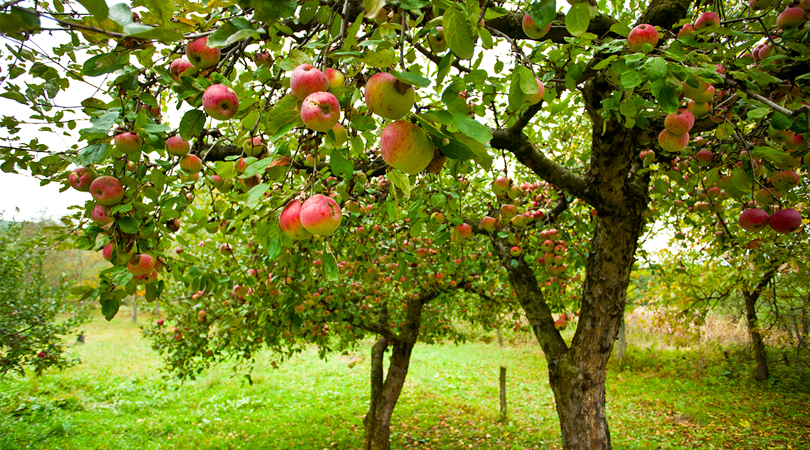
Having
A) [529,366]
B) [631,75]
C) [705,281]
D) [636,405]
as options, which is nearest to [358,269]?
[631,75]

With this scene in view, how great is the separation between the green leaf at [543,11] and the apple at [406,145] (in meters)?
0.35

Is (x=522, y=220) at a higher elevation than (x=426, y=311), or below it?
higher

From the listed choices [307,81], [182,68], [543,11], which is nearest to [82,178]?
[182,68]

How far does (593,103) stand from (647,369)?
481 inches

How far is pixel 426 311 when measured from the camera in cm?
777

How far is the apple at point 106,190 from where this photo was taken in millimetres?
1291

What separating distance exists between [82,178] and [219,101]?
0.71 meters

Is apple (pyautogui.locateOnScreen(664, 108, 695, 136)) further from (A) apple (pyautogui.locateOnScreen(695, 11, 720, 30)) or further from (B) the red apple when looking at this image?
(B) the red apple

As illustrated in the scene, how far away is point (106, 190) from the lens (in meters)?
1.30

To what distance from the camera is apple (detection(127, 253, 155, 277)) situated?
4.63 ft

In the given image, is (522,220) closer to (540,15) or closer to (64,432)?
(540,15)

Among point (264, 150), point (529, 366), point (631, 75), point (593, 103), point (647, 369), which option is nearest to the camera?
point (631, 75)

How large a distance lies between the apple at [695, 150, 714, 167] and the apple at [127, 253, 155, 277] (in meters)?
3.02

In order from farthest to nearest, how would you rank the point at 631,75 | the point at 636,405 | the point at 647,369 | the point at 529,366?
1. the point at 529,366
2. the point at 647,369
3. the point at 636,405
4. the point at 631,75
